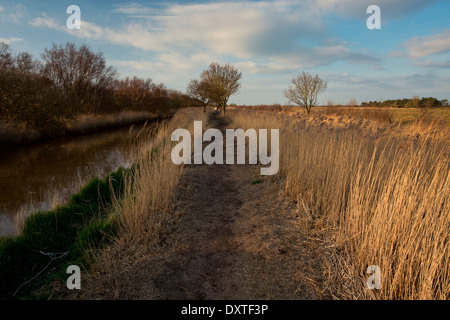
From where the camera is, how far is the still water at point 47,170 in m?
6.02

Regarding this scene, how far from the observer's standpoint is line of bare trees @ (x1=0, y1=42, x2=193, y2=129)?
12547mm

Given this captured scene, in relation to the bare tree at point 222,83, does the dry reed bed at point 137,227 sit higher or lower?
lower

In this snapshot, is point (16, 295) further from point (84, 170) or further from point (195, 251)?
point (84, 170)

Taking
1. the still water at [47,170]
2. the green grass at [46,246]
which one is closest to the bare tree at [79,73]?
the still water at [47,170]

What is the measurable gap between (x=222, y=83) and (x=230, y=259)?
2926 centimetres

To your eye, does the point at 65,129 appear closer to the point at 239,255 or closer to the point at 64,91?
the point at 64,91

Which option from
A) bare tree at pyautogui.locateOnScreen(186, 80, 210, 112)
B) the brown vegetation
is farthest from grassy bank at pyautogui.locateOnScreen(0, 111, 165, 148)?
bare tree at pyautogui.locateOnScreen(186, 80, 210, 112)

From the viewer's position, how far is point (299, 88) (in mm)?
23516

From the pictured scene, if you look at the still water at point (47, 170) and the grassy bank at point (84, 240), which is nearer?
the grassy bank at point (84, 240)

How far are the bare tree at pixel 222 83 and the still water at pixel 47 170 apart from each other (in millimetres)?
17858

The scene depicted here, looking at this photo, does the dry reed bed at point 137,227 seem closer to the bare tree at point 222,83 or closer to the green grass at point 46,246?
the green grass at point 46,246

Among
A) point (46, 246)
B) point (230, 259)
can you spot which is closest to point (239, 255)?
point (230, 259)

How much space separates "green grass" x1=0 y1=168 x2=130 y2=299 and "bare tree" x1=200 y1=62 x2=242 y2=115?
27.4 metres

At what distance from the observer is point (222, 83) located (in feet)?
100
